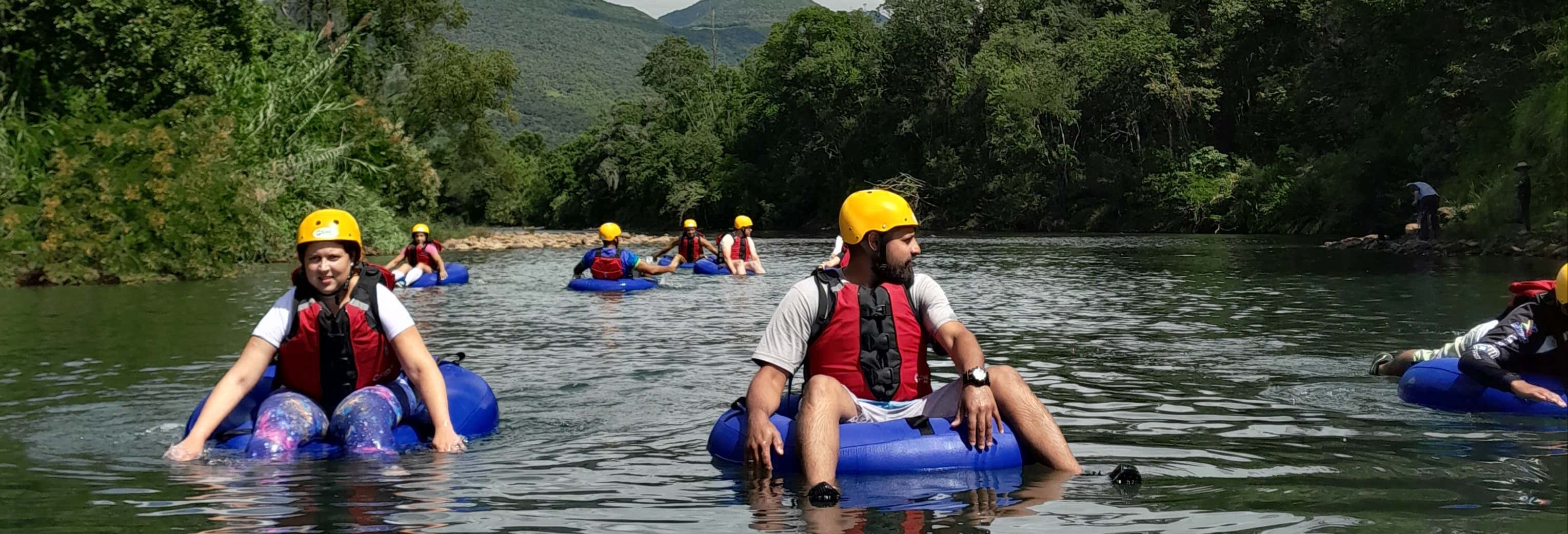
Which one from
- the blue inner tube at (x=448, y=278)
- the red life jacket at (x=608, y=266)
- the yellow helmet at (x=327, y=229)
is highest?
the yellow helmet at (x=327, y=229)

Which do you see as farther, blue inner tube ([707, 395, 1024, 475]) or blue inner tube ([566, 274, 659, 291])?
blue inner tube ([566, 274, 659, 291])

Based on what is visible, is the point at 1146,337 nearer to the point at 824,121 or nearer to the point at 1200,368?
the point at 1200,368

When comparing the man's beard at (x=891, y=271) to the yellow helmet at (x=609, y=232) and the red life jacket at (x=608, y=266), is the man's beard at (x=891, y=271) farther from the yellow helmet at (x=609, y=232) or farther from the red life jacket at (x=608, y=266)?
the red life jacket at (x=608, y=266)

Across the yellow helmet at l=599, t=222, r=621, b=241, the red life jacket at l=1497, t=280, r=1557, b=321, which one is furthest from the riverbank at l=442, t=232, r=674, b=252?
the red life jacket at l=1497, t=280, r=1557, b=321

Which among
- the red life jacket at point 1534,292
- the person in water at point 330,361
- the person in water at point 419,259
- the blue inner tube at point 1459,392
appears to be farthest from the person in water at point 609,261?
the red life jacket at point 1534,292

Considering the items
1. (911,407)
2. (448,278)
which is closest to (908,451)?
(911,407)

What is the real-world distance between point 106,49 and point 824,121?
53.5m

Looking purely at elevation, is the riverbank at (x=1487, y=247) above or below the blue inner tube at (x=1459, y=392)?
below

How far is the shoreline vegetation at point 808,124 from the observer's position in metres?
26.9

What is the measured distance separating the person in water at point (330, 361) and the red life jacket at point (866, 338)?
1.95 m

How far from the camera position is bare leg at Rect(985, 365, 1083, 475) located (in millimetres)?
6703

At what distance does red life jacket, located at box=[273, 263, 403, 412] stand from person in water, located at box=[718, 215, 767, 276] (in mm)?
16972

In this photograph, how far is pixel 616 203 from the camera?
89.6 metres

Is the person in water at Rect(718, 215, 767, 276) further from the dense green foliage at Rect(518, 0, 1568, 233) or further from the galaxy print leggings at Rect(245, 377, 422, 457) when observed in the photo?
the galaxy print leggings at Rect(245, 377, 422, 457)
